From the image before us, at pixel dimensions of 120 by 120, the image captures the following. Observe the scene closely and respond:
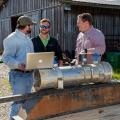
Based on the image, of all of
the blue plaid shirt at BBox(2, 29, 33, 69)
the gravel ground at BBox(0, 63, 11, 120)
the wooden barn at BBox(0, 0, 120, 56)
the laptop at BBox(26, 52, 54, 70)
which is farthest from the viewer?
the wooden barn at BBox(0, 0, 120, 56)

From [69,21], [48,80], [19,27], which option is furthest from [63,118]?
[69,21]

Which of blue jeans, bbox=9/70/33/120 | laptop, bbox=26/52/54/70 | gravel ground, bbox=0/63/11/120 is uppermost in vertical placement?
laptop, bbox=26/52/54/70

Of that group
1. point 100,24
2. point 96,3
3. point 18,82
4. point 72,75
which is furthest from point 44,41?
point 100,24

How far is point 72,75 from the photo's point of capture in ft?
12.6

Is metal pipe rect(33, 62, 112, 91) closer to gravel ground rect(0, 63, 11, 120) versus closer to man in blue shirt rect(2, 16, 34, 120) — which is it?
man in blue shirt rect(2, 16, 34, 120)

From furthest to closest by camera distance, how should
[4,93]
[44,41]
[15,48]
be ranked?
[4,93] < [44,41] < [15,48]

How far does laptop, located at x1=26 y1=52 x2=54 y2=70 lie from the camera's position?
143 inches

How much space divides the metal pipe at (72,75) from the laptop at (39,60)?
0.18ft

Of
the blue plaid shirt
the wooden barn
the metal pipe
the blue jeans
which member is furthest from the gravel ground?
the wooden barn

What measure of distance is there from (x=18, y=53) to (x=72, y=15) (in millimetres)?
11569

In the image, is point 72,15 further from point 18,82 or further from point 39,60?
point 39,60

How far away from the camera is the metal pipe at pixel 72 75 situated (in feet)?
12.1

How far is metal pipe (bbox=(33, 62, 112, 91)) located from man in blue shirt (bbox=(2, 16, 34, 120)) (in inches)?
35.0

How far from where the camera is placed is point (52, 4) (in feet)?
55.2
